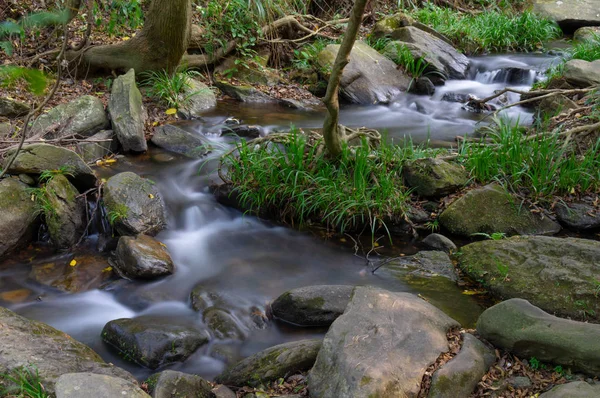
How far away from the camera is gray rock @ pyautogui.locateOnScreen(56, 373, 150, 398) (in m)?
2.38

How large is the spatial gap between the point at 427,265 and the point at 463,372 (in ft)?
5.91

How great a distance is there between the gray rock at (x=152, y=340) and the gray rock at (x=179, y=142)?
2.92 m

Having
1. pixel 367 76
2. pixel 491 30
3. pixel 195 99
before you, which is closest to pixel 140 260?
pixel 195 99

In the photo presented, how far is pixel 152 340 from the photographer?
3561 millimetres

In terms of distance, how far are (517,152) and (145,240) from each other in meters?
3.61

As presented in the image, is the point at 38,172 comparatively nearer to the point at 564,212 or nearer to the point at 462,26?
the point at 564,212

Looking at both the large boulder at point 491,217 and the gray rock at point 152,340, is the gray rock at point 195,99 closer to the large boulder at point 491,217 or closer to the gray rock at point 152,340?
the large boulder at point 491,217

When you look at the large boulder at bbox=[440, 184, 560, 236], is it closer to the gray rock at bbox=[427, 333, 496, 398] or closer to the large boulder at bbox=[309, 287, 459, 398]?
the large boulder at bbox=[309, 287, 459, 398]

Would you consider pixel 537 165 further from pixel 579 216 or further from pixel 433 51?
pixel 433 51

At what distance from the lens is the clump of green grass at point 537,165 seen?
5.18 metres

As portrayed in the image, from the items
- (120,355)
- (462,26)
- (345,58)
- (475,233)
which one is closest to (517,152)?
(475,233)

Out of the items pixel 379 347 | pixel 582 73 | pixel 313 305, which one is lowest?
pixel 313 305

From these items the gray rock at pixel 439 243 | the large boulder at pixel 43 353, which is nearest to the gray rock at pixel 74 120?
the large boulder at pixel 43 353

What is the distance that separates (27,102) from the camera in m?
6.59
